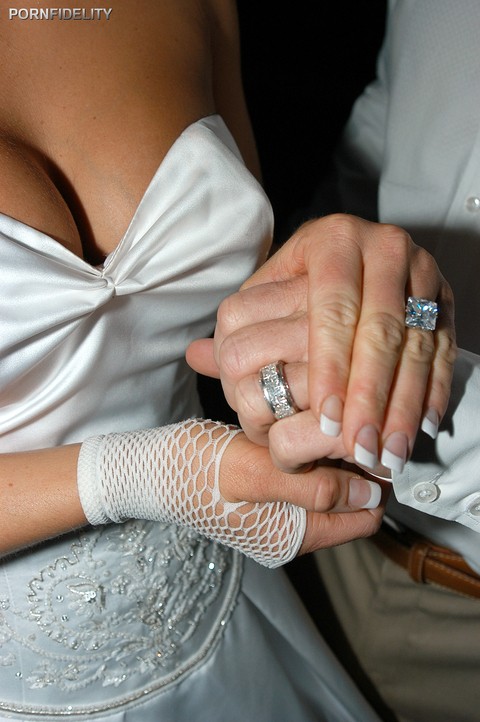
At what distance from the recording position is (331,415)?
673mm

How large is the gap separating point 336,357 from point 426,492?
27cm

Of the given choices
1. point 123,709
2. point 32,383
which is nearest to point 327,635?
point 123,709

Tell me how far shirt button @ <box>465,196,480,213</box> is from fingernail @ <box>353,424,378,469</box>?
0.71 meters

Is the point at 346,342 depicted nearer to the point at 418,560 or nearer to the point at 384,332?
the point at 384,332

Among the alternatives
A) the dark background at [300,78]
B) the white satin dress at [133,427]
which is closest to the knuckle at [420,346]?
the white satin dress at [133,427]

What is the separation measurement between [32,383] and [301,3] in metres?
0.90

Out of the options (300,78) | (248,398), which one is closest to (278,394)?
(248,398)

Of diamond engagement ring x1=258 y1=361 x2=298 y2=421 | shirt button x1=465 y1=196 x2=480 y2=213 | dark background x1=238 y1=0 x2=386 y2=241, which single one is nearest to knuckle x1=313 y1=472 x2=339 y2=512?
diamond engagement ring x1=258 y1=361 x2=298 y2=421

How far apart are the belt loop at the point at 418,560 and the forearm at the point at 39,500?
614 millimetres

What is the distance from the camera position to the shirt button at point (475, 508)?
0.87 m

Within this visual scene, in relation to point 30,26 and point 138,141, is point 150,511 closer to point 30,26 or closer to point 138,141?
point 138,141

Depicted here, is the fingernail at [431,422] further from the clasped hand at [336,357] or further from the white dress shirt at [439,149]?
the white dress shirt at [439,149]

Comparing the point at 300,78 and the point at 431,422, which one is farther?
the point at 300,78

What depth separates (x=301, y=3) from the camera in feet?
4.52
